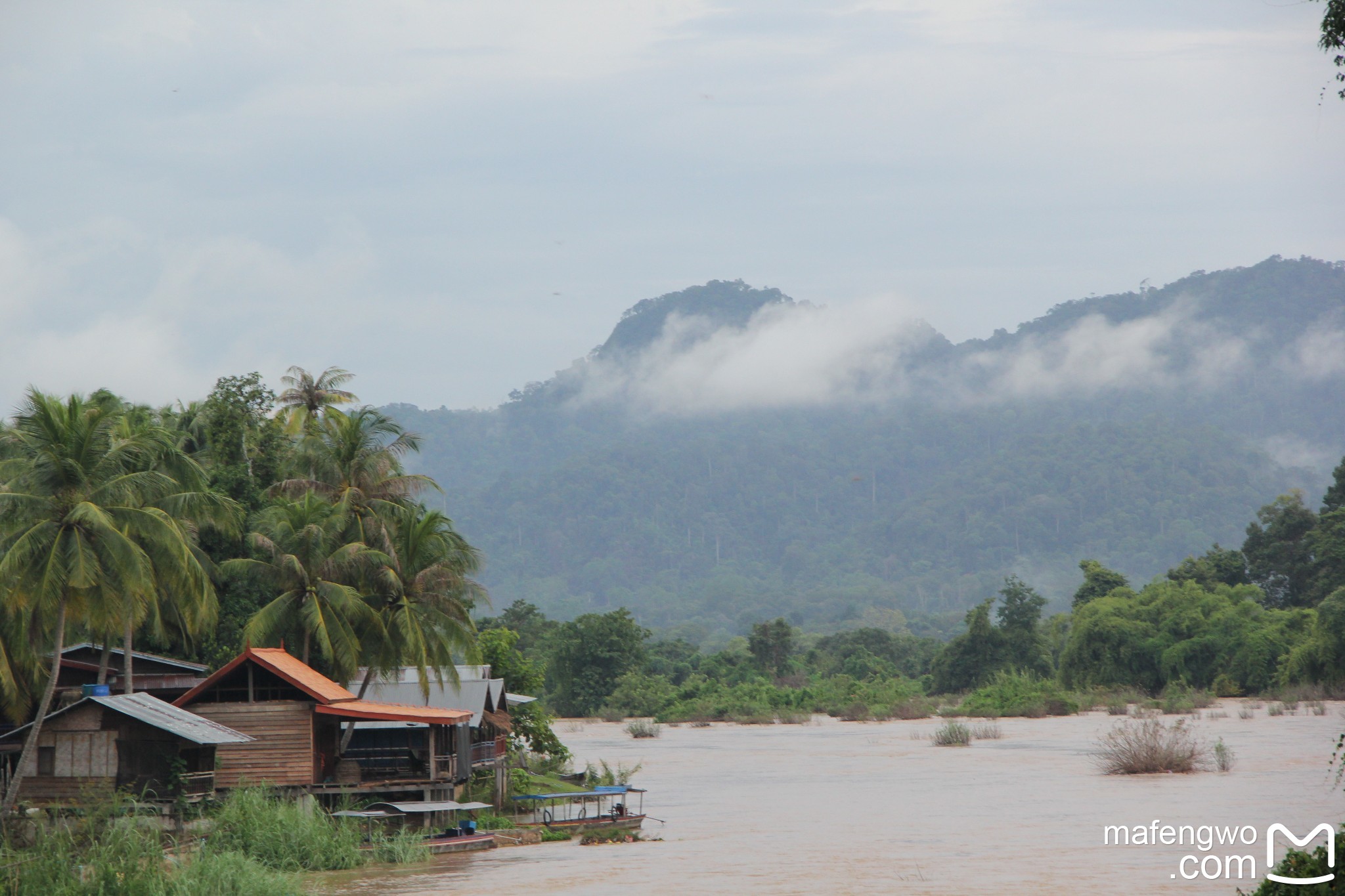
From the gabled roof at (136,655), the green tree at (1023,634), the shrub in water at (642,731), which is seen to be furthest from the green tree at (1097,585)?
the gabled roof at (136,655)

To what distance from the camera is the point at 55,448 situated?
26141 millimetres

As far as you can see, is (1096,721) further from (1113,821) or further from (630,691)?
(1113,821)

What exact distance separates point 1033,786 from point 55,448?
2676cm

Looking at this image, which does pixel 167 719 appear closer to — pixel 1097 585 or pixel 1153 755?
pixel 1153 755

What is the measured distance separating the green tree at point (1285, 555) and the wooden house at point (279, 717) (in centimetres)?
5822

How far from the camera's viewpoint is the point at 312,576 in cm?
3275

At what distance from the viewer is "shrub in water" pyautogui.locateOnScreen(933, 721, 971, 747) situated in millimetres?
54031

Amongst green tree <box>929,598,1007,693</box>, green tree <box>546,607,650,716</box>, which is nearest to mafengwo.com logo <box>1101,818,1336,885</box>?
green tree <box>546,607,650,716</box>

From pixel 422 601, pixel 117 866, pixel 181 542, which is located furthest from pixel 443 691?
pixel 117 866

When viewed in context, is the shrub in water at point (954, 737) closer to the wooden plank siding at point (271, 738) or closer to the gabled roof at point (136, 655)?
the gabled roof at point (136, 655)

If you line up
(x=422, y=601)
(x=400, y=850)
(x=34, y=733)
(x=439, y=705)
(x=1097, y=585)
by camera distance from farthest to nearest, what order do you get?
(x=1097, y=585)
(x=439, y=705)
(x=422, y=601)
(x=400, y=850)
(x=34, y=733)

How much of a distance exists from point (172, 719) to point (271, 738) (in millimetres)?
2187

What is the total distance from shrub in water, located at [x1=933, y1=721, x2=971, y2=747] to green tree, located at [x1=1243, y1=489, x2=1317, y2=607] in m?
27.6

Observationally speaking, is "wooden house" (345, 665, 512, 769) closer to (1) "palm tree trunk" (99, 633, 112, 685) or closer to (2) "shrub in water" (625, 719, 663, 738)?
(1) "palm tree trunk" (99, 633, 112, 685)
